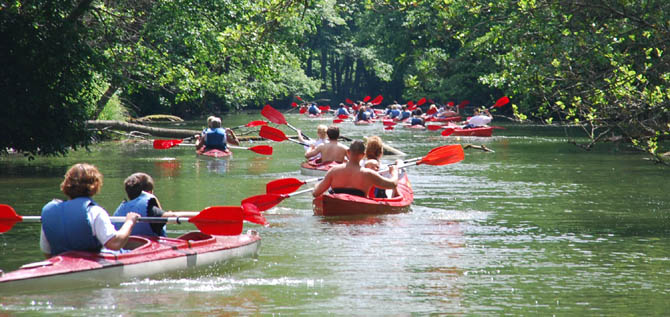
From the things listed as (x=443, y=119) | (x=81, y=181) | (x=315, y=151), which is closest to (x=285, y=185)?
(x=315, y=151)

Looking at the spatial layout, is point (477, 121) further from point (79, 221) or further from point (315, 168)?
point (79, 221)

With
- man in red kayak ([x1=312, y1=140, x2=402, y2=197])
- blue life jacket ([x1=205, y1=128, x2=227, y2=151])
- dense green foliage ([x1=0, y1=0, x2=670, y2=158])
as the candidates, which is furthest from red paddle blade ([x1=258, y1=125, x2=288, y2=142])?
man in red kayak ([x1=312, y1=140, x2=402, y2=197])

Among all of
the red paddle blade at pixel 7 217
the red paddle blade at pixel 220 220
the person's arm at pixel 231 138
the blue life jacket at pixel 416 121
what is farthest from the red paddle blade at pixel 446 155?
the blue life jacket at pixel 416 121

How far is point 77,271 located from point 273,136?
1244 centimetres

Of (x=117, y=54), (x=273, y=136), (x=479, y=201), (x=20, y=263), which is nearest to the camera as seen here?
(x=20, y=263)

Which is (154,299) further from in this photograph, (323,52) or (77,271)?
(323,52)

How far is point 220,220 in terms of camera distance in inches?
363

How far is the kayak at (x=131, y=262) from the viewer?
25.0 ft

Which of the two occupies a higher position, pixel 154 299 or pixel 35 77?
pixel 35 77

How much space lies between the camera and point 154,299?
26.2ft

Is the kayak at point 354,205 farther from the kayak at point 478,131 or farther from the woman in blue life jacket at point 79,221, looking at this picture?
the kayak at point 478,131

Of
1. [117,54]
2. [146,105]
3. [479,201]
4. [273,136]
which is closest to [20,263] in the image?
[479,201]

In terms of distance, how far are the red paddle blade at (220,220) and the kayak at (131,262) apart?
0.45 feet

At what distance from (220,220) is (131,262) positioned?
1.19m
